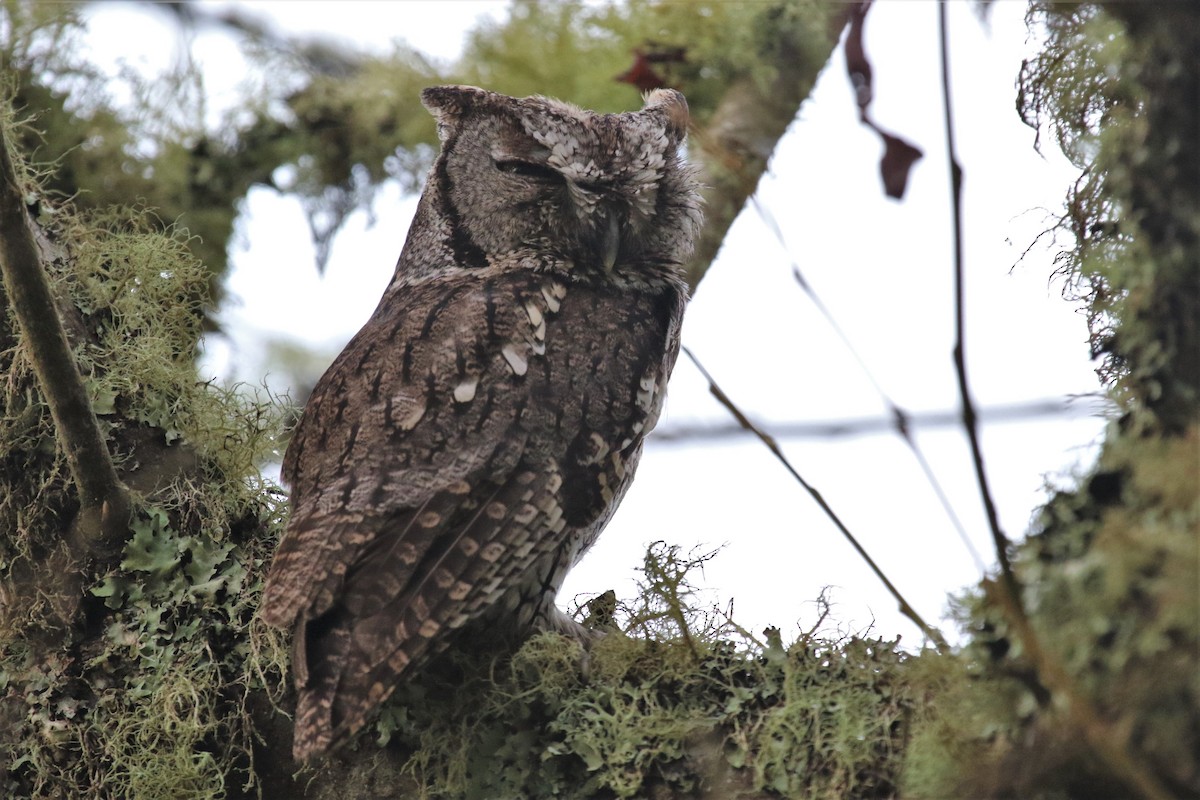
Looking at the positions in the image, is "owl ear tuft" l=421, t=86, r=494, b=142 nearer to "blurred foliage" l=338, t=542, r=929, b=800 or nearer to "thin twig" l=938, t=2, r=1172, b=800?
"blurred foliage" l=338, t=542, r=929, b=800

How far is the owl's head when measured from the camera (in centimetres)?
331

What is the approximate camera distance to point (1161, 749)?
1495 millimetres

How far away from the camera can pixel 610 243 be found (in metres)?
3.28

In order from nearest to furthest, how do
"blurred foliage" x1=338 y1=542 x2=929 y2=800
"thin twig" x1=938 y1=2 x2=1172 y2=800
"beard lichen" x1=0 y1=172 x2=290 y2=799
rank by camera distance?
"thin twig" x1=938 y1=2 x2=1172 y2=800 → "blurred foliage" x1=338 y1=542 x2=929 y2=800 → "beard lichen" x1=0 y1=172 x2=290 y2=799

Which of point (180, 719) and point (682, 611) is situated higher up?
point (682, 611)

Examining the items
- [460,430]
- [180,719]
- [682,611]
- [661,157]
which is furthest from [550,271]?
[180,719]

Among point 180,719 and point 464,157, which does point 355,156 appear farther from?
point 180,719

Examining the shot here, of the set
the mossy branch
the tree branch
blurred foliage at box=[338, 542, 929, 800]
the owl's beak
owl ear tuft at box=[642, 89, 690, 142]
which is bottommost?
blurred foliage at box=[338, 542, 929, 800]

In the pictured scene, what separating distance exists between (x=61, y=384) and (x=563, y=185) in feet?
→ 4.82

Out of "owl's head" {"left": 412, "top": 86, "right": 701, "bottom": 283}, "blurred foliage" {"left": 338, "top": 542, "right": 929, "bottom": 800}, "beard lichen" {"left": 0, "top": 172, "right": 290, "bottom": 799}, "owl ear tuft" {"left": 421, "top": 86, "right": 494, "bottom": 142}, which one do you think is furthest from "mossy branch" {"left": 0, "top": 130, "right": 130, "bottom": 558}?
"owl ear tuft" {"left": 421, "top": 86, "right": 494, "bottom": 142}

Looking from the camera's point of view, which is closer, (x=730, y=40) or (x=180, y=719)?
(x=180, y=719)

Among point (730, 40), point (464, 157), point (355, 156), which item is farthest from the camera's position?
point (355, 156)

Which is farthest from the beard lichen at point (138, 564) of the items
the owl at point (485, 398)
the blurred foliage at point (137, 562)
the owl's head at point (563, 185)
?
the owl's head at point (563, 185)

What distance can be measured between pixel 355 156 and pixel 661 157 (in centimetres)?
213
